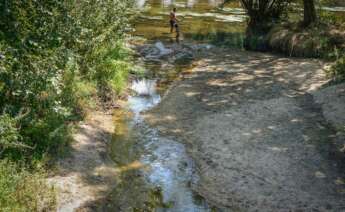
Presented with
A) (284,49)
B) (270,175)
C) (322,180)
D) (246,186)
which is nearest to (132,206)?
(246,186)

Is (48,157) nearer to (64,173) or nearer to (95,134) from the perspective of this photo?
(64,173)

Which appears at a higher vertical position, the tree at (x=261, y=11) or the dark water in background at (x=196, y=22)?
the tree at (x=261, y=11)

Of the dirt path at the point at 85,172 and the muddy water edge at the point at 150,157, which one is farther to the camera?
the muddy water edge at the point at 150,157

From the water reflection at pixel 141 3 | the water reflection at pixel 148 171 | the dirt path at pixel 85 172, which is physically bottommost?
the water reflection at pixel 148 171

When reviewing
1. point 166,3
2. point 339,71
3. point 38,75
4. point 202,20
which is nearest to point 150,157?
point 38,75

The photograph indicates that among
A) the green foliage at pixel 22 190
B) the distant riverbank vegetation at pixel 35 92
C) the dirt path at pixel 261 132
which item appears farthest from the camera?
the dirt path at pixel 261 132

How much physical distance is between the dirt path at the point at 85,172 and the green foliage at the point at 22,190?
1.08 feet

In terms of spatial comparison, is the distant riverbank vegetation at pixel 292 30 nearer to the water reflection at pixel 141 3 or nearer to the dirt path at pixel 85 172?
the dirt path at pixel 85 172

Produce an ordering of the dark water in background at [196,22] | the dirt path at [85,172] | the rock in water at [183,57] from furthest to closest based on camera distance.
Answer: the dark water in background at [196,22], the rock in water at [183,57], the dirt path at [85,172]

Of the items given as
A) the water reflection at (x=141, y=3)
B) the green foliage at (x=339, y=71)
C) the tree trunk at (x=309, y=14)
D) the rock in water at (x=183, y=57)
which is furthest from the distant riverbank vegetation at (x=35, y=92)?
the water reflection at (x=141, y=3)

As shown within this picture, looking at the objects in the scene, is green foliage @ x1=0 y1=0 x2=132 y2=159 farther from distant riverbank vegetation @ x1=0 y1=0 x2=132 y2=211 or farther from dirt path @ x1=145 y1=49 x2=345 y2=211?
dirt path @ x1=145 y1=49 x2=345 y2=211

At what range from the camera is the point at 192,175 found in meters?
11.2

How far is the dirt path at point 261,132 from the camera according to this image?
10281 millimetres

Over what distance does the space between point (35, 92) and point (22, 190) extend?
7.72ft
